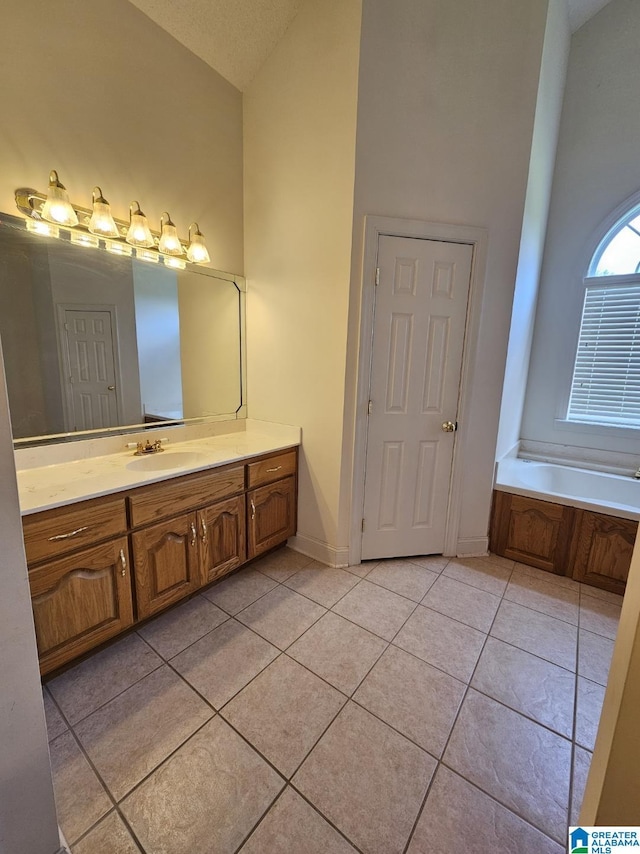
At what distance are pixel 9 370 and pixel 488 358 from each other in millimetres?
2582

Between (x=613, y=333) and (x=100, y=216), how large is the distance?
12.0 ft

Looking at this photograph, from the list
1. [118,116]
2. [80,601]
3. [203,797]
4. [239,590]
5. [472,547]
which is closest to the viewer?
[203,797]

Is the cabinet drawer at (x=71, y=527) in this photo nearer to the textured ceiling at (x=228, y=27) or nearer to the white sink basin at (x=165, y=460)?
the white sink basin at (x=165, y=460)

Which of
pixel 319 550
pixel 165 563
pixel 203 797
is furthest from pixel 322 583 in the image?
pixel 203 797

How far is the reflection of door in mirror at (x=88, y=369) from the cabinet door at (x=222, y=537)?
29.7 inches

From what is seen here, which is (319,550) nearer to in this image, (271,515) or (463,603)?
(271,515)

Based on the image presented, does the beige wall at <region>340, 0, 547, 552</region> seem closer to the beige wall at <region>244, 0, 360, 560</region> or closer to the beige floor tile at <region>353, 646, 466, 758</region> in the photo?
the beige wall at <region>244, 0, 360, 560</region>

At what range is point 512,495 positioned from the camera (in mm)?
2492

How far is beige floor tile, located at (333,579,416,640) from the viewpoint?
6.14ft

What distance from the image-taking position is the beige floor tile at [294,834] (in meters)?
1.00

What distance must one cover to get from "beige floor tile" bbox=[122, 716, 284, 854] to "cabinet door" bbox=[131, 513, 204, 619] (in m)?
0.64

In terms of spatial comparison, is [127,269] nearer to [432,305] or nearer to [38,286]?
[38,286]

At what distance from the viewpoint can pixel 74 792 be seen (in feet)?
3.68

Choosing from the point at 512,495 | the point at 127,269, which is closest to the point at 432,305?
the point at 512,495
